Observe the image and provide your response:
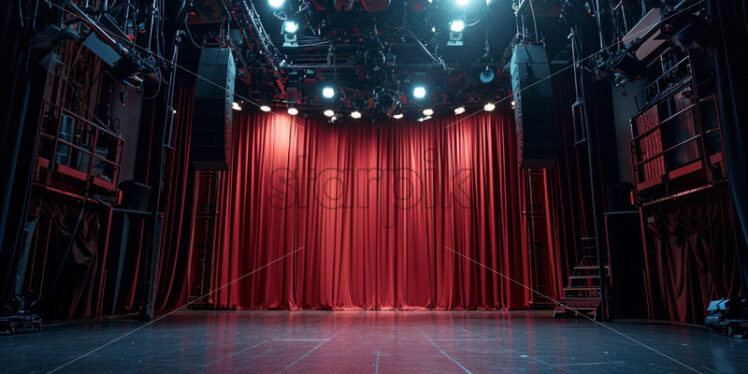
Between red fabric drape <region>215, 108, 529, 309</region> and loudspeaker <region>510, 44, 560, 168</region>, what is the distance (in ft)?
11.8

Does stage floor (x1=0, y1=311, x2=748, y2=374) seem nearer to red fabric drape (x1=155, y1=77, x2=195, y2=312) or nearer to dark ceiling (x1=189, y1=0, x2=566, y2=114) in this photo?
red fabric drape (x1=155, y1=77, x2=195, y2=312)

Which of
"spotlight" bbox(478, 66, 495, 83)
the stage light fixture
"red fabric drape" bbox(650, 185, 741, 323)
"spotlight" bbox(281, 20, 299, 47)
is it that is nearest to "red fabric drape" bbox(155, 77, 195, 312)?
"spotlight" bbox(281, 20, 299, 47)

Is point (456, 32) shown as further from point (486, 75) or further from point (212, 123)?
point (212, 123)

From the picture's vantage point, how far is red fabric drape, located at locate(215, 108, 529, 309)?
8.68 m

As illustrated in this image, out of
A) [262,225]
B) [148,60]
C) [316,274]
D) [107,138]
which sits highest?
[148,60]

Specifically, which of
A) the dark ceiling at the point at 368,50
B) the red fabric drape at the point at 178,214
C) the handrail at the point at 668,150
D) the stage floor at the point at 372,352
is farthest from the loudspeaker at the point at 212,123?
the handrail at the point at 668,150

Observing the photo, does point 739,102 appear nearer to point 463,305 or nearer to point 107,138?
point 463,305

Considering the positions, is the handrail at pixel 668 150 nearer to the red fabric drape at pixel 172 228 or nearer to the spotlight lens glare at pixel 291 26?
the spotlight lens glare at pixel 291 26

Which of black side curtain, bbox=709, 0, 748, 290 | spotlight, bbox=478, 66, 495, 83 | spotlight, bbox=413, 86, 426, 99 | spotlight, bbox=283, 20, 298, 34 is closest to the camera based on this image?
black side curtain, bbox=709, 0, 748, 290

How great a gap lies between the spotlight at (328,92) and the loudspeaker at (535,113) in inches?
153

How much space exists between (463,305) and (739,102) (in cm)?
586

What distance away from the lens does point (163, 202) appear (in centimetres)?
804

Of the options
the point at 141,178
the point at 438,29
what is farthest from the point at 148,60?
the point at 438,29

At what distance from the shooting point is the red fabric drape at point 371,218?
868 centimetres
